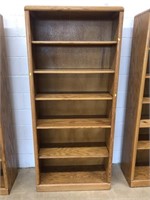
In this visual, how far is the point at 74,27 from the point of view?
179 cm

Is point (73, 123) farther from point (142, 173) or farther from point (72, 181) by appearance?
point (142, 173)

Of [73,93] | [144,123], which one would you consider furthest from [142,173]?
[73,93]

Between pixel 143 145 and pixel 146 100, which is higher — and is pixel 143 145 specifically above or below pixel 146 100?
below

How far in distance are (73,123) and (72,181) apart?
0.60 meters

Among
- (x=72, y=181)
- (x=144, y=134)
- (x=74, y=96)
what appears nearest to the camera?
(x=74, y=96)

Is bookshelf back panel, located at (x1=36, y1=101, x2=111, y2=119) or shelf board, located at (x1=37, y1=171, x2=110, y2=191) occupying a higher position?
bookshelf back panel, located at (x1=36, y1=101, x2=111, y2=119)

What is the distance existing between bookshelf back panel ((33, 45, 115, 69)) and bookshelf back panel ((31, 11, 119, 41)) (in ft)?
0.31

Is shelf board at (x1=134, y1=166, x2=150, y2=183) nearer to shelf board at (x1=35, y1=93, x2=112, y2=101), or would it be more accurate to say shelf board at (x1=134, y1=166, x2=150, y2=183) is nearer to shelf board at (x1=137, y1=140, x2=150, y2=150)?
shelf board at (x1=137, y1=140, x2=150, y2=150)

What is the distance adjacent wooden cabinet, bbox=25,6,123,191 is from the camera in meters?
1.71

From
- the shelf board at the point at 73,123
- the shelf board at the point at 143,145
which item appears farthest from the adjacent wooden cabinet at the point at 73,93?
the shelf board at the point at 143,145

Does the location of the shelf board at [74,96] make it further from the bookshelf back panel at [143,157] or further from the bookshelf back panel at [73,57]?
the bookshelf back panel at [143,157]

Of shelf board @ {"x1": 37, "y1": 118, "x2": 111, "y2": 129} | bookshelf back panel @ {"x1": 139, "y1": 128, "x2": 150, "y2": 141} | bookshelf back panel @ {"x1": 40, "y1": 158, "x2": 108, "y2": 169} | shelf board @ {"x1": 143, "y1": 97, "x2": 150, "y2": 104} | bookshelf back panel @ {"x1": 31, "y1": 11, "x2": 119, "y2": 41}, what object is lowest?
bookshelf back panel @ {"x1": 40, "y1": 158, "x2": 108, "y2": 169}

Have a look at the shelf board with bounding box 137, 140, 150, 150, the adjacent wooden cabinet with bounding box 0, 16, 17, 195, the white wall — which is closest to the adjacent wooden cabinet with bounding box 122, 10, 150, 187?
the shelf board with bounding box 137, 140, 150, 150

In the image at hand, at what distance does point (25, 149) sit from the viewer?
2.22m
